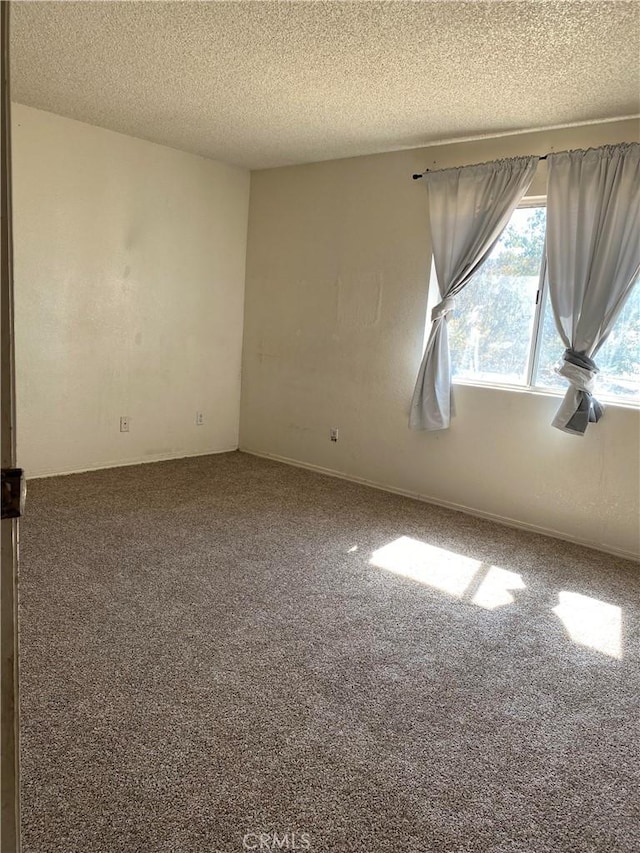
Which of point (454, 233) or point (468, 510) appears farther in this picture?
point (468, 510)

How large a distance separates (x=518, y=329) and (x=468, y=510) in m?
1.30

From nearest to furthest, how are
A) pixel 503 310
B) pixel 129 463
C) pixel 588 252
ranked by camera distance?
pixel 588 252, pixel 503 310, pixel 129 463

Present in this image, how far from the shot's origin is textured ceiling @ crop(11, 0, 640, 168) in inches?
95.7

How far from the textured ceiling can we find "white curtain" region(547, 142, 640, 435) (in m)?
0.30

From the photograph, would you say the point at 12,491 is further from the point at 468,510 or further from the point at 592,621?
the point at 468,510

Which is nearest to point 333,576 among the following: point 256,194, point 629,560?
point 629,560

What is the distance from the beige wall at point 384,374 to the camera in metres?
3.71

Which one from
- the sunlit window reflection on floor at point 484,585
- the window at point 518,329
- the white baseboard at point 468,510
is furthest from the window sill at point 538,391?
the sunlit window reflection on floor at point 484,585

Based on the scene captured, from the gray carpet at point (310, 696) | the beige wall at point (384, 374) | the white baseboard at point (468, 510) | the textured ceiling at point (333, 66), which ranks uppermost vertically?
the textured ceiling at point (333, 66)

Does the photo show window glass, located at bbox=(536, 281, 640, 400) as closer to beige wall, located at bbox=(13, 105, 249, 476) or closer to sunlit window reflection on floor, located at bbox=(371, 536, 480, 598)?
sunlit window reflection on floor, located at bbox=(371, 536, 480, 598)

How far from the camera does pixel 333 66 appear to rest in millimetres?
2938

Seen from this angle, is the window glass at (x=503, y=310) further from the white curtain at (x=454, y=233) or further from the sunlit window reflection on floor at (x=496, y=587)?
the sunlit window reflection on floor at (x=496, y=587)

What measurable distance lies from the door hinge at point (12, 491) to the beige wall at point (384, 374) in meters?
3.51

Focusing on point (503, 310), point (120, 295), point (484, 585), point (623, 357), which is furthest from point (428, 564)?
point (120, 295)
